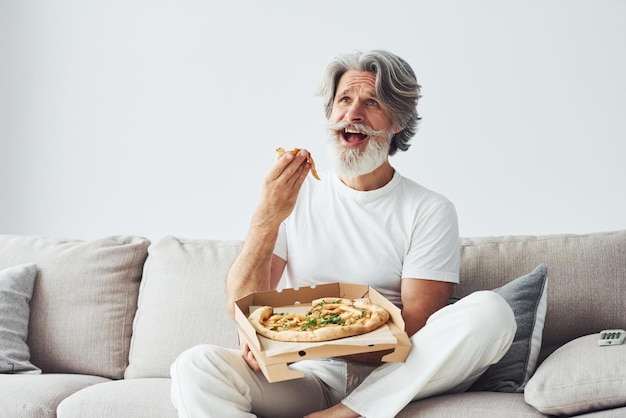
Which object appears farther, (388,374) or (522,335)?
(522,335)

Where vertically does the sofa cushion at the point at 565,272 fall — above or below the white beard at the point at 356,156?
below

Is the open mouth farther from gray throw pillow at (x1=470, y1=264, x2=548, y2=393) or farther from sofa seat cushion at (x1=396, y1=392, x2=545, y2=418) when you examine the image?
sofa seat cushion at (x1=396, y1=392, x2=545, y2=418)

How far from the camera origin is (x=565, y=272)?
2342 mm

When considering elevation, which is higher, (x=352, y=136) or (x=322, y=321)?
(x=352, y=136)

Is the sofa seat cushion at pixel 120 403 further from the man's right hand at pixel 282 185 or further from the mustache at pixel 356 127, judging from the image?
the mustache at pixel 356 127

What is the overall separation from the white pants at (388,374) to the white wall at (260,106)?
1269 millimetres

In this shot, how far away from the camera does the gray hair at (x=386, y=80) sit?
2268 millimetres

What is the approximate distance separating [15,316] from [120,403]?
2.09 feet

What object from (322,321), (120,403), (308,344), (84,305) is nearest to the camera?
(308,344)

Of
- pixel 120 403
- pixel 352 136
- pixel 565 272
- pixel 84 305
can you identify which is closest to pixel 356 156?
pixel 352 136

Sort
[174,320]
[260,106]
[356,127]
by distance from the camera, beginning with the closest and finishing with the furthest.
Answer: [356,127], [174,320], [260,106]

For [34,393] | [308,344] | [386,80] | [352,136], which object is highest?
[386,80]

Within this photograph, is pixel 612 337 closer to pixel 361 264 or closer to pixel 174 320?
pixel 361 264

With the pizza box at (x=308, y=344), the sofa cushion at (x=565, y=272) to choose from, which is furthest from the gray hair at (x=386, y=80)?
the pizza box at (x=308, y=344)
